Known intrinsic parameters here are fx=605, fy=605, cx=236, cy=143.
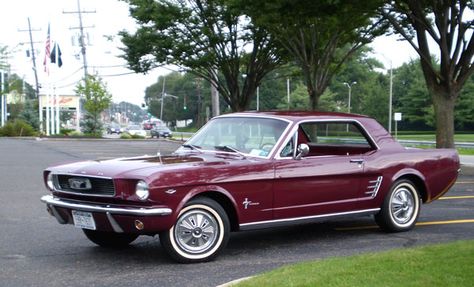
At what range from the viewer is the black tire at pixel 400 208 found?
768cm

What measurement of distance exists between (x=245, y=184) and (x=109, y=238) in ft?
5.94

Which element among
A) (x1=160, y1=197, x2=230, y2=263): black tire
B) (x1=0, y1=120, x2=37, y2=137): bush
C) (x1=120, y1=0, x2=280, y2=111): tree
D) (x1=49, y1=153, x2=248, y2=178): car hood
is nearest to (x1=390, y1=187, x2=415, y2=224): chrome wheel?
(x1=49, y1=153, x2=248, y2=178): car hood

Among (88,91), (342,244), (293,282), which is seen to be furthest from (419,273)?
(88,91)

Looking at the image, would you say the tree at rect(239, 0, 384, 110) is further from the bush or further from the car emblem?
the bush

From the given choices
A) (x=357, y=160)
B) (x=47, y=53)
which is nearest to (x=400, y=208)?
(x=357, y=160)

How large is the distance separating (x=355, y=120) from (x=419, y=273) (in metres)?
3.14

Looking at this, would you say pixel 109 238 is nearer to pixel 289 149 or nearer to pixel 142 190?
pixel 142 190

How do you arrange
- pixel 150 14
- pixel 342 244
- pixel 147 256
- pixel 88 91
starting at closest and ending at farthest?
pixel 147 256 → pixel 342 244 → pixel 150 14 → pixel 88 91

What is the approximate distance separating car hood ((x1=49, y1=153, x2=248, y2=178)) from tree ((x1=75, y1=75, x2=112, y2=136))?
152ft

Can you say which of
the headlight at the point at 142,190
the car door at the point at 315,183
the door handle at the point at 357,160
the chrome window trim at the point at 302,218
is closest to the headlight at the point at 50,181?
the headlight at the point at 142,190

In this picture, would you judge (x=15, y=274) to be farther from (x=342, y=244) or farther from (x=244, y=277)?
(x=342, y=244)

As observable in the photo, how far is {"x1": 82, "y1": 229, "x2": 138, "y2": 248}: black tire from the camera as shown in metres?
6.95

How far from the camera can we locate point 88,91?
171 feet

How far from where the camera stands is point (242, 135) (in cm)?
715
